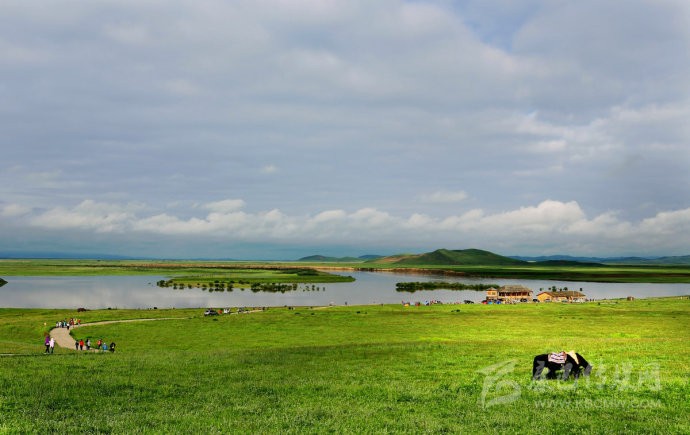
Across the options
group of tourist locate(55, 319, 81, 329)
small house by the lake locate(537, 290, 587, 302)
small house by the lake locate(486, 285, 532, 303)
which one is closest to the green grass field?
group of tourist locate(55, 319, 81, 329)

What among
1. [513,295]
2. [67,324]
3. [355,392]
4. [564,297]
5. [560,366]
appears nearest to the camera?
[355,392]

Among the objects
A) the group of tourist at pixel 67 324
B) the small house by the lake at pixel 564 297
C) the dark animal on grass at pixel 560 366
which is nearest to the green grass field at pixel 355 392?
the dark animal on grass at pixel 560 366

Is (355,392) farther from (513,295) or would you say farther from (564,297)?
(513,295)

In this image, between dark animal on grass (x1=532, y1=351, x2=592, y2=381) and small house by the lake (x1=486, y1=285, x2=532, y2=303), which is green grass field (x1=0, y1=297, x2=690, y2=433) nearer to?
dark animal on grass (x1=532, y1=351, x2=592, y2=381)

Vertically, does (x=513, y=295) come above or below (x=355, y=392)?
below

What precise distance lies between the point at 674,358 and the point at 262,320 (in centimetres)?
6264

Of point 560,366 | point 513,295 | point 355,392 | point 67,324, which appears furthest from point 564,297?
point 355,392

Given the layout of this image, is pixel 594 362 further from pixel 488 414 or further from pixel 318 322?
pixel 318 322

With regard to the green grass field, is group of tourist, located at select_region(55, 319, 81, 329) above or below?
below

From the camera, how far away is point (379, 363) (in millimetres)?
25406

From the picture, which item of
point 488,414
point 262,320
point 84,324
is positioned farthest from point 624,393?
point 84,324

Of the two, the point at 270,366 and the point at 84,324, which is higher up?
the point at 270,366

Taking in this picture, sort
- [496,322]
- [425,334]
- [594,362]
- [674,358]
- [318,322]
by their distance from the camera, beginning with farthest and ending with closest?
1. [318,322]
2. [496,322]
3. [425,334]
4. [674,358]
5. [594,362]

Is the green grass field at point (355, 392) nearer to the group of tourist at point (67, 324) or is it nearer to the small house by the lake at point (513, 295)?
the group of tourist at point (67, 324)
